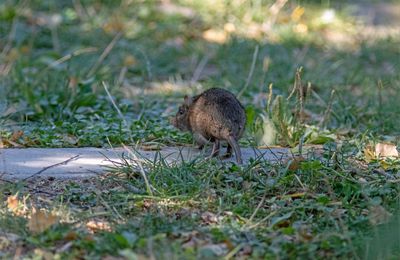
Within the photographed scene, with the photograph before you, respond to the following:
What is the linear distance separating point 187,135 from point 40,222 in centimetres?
226

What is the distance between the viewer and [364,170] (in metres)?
5.32

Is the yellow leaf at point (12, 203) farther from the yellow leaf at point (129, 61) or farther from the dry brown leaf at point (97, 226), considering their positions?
the yellow leaf at point (129, 61)

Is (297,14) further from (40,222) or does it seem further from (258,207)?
(40,222)

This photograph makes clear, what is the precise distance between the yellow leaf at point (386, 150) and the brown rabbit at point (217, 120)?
0.87 meters

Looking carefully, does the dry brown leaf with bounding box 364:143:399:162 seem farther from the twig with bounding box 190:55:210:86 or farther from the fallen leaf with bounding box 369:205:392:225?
the twig with bounding box 190:55:210:86

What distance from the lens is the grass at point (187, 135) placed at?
423 centimetres

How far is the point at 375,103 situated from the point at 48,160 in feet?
10.7

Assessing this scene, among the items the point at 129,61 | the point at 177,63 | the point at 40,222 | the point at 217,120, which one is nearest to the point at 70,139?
the point at 217,120

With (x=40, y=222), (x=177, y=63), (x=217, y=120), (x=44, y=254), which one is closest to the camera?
(x=44, y=254)

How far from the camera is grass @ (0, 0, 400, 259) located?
167 inches

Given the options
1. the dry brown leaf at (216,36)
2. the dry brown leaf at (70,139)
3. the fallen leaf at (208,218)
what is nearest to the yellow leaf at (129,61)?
the dry brown leaf at (216,36)

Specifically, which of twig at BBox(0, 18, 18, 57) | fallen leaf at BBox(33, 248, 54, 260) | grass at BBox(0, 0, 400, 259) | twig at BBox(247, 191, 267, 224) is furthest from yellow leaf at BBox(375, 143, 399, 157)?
twig at BBox(0, 18, 18, 57)

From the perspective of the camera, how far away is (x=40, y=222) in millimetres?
4191

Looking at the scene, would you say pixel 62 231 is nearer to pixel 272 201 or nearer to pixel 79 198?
pixel 79 198
